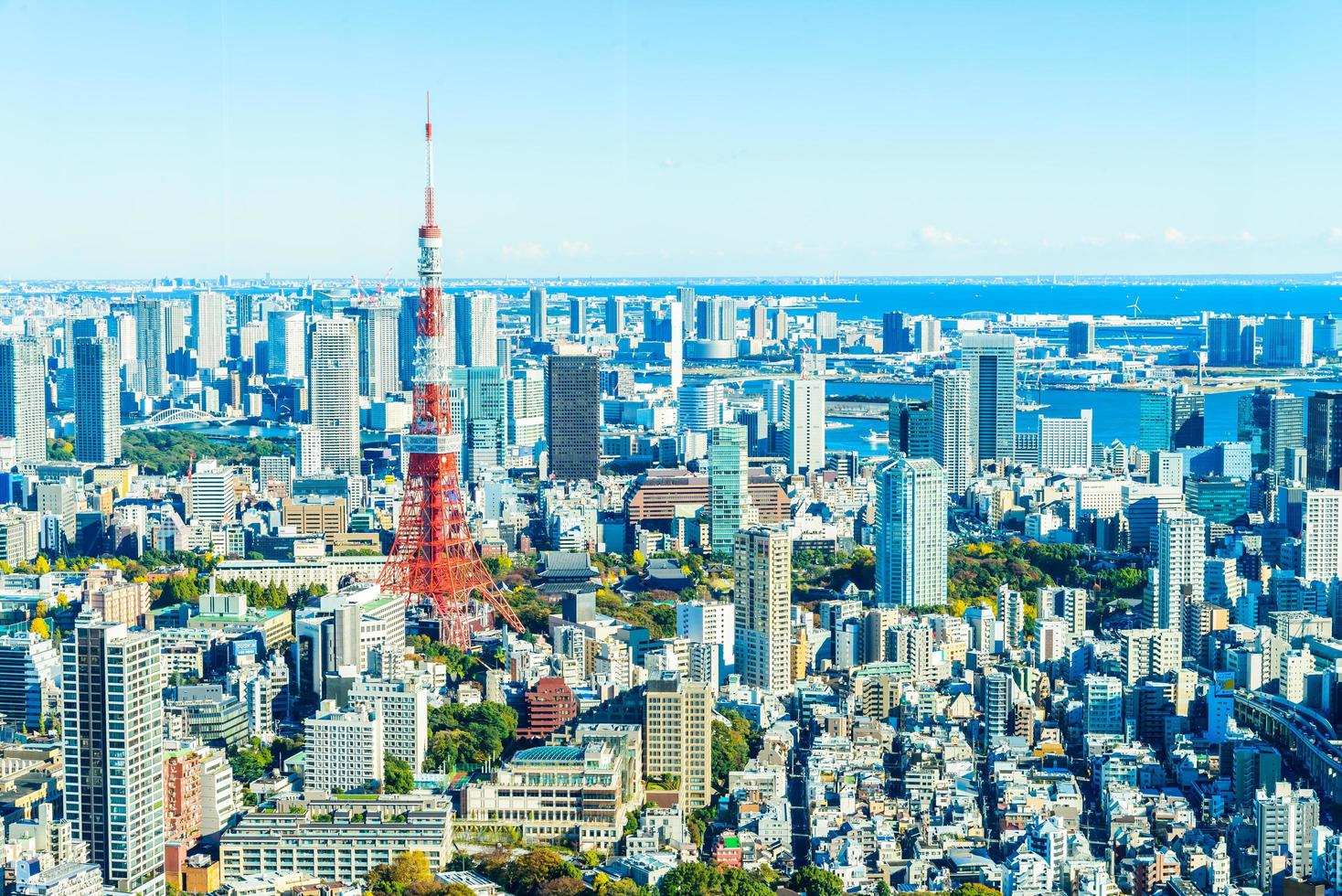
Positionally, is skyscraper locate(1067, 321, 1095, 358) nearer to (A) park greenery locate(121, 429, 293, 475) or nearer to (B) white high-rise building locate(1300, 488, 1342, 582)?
(A) park greenery locate(121, 429, 293, 475)

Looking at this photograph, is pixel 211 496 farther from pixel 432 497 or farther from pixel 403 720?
pixel 403 720

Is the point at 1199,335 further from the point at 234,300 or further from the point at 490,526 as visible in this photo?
the point at 490,526

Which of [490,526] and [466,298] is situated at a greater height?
[466,298]

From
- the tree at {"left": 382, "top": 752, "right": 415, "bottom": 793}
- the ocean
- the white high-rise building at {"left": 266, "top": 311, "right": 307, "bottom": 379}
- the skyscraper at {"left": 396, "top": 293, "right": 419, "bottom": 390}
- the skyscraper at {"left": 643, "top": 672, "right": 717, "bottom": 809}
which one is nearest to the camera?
the tree at {"left": 382, "top": 752, "right": 415, "bottom": 793}

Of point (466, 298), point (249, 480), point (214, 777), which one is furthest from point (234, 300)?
point (214, 777)

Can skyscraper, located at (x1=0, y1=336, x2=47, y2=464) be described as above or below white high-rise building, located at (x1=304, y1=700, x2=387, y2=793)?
above

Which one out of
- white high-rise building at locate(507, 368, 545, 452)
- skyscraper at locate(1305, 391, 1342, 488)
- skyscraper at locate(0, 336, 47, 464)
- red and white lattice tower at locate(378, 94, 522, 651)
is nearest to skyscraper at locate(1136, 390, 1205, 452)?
skyscraper at locate(1305, 391, 1342, 488)
